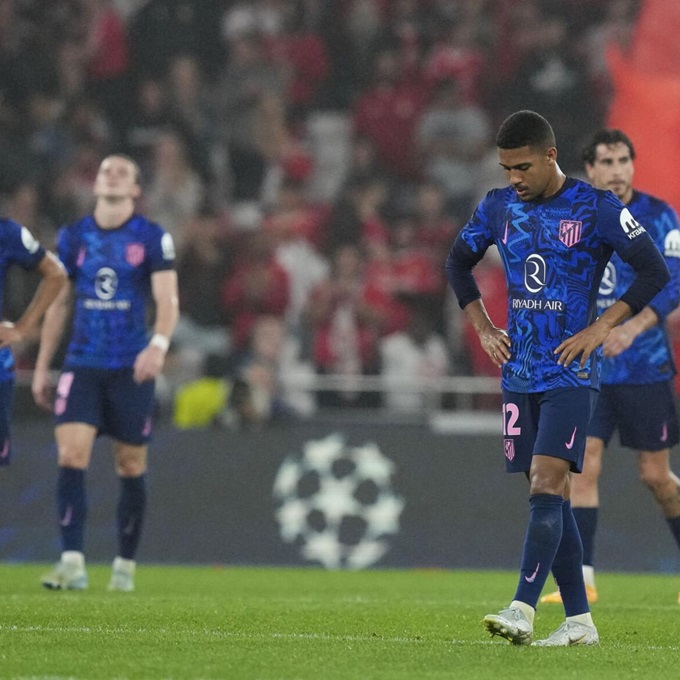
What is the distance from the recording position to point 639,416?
26.8 feet

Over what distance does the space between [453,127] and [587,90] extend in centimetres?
160

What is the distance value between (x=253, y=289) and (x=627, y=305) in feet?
32.9

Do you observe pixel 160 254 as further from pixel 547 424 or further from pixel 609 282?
pixel 547 424

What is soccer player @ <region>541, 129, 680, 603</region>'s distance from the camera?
26.5 feet

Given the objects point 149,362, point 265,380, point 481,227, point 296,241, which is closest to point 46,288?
point 149,362

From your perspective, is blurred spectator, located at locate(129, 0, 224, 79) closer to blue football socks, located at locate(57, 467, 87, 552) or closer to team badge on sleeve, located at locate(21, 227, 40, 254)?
blue football socks, located at locate(57, 467, 87, 552)

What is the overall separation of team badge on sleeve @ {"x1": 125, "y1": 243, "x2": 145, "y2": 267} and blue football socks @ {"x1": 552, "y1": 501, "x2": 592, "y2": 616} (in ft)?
12.7

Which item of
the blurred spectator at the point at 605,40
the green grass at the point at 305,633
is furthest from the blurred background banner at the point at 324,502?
the blurred spectator at the point at 605,40

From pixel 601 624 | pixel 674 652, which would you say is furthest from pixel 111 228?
pixel 674 652

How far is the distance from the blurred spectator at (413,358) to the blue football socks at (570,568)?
27.7 ft

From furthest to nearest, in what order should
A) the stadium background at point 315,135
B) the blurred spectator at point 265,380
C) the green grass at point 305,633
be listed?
the stadium background at point 315,135, the blurred spectator at point 265,380, the green grass at point 305,633

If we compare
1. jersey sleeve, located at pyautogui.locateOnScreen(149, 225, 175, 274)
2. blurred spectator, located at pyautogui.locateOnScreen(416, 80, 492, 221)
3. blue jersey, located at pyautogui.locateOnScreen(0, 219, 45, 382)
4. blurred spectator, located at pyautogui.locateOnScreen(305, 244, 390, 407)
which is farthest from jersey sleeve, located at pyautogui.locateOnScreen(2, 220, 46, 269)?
blurred spectator, located at pyautogui.locateOnScreen(416, 80, 492, 221)

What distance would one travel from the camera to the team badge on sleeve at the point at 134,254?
876 centimetres

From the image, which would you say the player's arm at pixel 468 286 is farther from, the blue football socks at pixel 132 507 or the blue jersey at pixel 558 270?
the blue football socks at pixel 132 507
